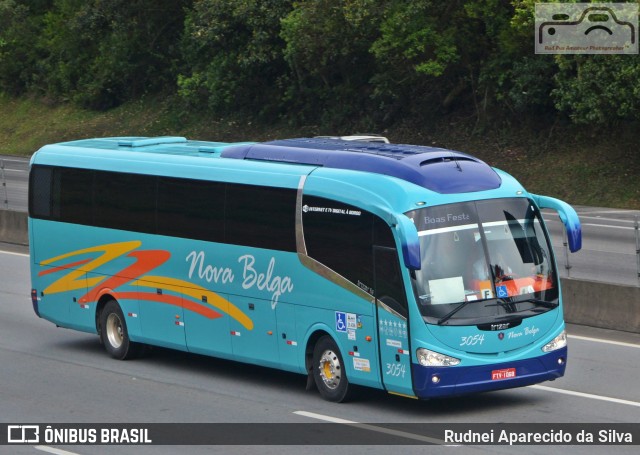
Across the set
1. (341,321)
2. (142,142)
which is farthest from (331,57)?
(341,321)

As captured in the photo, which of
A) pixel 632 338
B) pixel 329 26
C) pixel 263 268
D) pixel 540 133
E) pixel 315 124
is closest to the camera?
pixel 263 268

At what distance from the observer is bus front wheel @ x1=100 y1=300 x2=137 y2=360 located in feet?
56.1

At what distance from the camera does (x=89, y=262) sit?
17688 mm

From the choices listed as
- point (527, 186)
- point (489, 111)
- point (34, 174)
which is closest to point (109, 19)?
point (489, 111)

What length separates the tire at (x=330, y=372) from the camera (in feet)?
45.0

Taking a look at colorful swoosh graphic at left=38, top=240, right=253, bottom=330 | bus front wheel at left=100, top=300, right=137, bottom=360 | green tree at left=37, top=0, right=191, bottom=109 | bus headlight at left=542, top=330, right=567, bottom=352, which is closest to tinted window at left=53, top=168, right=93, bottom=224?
colorful swoosh graphic at left=38, top=240, right=253, bottom=330

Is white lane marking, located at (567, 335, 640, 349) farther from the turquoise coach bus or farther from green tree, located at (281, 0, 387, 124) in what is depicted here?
green tree, located at (281, 0, 387, 124)

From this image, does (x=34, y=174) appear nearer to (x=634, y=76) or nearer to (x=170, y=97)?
(x=634, y=76)

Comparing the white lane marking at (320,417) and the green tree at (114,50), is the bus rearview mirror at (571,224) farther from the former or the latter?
the green tree at (114,50)

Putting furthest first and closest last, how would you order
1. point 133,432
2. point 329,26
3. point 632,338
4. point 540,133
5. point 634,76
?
point 329,26 → point 540,133 → point 634,76 → point 632,338 → point 133,432

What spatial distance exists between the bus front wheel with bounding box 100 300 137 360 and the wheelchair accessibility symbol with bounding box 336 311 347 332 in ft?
14.7

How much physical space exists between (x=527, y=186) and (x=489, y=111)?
5.77m

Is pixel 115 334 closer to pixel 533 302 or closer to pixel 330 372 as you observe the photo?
pixel 330 372

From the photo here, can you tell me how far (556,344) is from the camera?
1351 cm
